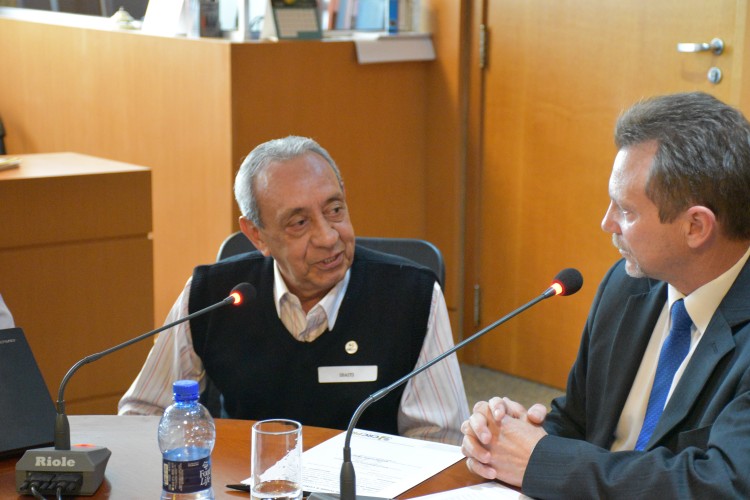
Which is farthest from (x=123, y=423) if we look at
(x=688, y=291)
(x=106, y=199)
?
(x=106, y=199)

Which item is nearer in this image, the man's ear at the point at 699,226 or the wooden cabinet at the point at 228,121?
the man's ear at the point at 699,226

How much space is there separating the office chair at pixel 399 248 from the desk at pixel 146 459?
2.13ft

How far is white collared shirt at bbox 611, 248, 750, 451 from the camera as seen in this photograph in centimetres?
184

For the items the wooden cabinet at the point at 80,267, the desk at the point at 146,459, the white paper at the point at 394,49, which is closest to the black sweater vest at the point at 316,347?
the desk at the point at 146,459

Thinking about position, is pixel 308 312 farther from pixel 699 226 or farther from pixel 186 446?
pixel 699 226

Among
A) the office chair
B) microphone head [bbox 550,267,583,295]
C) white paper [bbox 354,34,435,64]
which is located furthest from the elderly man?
white paper [bbox 354,34,435,64]

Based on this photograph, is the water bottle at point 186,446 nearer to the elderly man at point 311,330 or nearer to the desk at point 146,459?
the desk at point 146,459

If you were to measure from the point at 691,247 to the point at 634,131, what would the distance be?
222 mm

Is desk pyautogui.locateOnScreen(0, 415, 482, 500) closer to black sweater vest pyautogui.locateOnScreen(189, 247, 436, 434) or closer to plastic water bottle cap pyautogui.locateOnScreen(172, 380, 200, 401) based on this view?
plastic water bottle cap pyautogui.locateOnScreen(172, 380, 200, 401)

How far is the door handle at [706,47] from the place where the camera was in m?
3.62

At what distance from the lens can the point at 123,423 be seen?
2.07 meters

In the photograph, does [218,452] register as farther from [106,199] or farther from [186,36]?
[186,36]

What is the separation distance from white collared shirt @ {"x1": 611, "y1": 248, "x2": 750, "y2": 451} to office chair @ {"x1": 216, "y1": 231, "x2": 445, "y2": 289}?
0.71m

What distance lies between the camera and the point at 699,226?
70.9 inches
